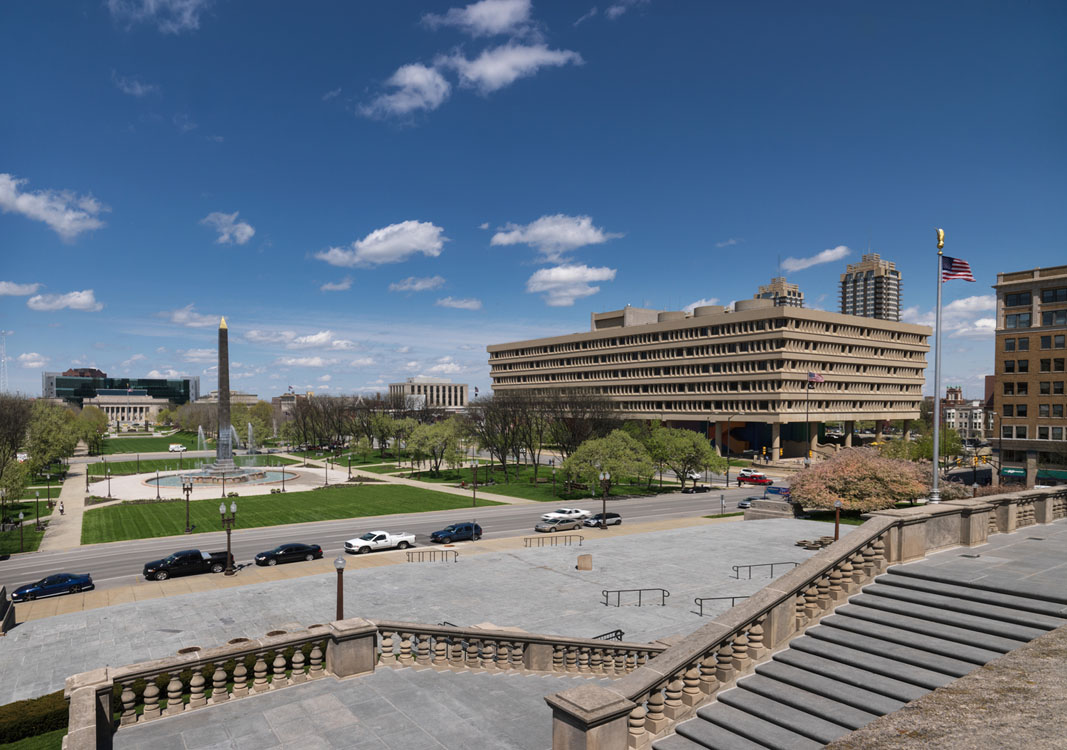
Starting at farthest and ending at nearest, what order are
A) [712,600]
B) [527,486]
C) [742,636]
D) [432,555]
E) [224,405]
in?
[224,405]
[527,486]
[432,555]
[712,600]
[742,636]

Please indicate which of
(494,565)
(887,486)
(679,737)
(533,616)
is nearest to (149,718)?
(679,737)

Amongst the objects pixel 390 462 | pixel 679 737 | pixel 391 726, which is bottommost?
pixel 390 462

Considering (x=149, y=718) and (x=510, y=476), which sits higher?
(x=149, y=718)

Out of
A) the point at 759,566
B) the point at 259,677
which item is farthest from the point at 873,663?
the point at 759,566

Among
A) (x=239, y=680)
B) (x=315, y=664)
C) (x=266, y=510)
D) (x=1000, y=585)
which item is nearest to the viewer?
(x=1000, y=585)

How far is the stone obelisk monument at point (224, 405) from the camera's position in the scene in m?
82.3

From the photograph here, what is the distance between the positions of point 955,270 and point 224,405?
86471mm

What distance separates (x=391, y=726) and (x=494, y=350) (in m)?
152

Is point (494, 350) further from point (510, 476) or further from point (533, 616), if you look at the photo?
point (533, 616)

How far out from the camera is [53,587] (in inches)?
1243

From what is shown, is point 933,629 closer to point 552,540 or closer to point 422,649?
point 422,649

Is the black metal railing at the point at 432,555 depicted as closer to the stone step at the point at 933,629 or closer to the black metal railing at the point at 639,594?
the black metal railing at the point at 639,594

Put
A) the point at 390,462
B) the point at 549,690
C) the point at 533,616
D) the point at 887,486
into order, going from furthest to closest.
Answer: the point at 390,462 → the point at 887,486 → the point at 533,616 → the point at 549,690

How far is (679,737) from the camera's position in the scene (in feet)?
28.3
